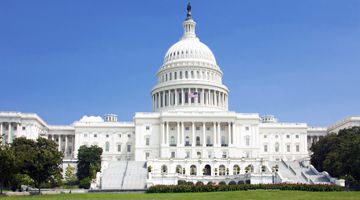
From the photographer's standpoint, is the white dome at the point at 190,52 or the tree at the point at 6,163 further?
the white dome at the point at 190,52

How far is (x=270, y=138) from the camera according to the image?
150 m

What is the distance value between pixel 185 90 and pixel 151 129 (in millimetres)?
16057

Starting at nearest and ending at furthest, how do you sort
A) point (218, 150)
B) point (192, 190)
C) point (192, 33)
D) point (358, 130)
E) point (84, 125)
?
1. point (192, 190)
2. point (358, 130)
3. point (218, 150)
4. point (84, 125)
5. point (192, 33)

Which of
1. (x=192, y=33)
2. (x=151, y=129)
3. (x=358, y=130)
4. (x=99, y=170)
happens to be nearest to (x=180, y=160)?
(x=99, y=170)

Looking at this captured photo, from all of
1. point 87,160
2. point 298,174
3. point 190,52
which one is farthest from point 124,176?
point 190,52

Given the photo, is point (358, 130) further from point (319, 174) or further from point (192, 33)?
point (192, 33)

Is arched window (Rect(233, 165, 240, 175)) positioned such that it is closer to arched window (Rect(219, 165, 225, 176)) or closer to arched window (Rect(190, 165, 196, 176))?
arched window (Rect(219, 165, 225, 176))

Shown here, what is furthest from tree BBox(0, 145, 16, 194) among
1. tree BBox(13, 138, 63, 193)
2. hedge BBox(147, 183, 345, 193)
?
hedge BBox(147, 183, 345, 193)

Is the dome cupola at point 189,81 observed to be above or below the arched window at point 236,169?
above

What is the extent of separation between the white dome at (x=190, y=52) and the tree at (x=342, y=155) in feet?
165

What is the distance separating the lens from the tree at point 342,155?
9044cm

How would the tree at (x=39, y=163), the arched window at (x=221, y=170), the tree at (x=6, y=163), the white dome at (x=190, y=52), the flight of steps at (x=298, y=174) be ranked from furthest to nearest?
the white dome at (x=190, y=52) < the arched window at (x=221, y=170) < the flight of steps at (x=298, y=174) < the tree at (x=39, y=163) < the tree at (x=6, y=163)

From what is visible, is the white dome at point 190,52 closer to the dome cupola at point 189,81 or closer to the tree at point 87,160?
the dome cupola at point 189,81

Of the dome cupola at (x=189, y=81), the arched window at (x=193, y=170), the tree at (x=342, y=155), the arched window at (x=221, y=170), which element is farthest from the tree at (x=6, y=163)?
the dome cupola at (x=189, y=81)
